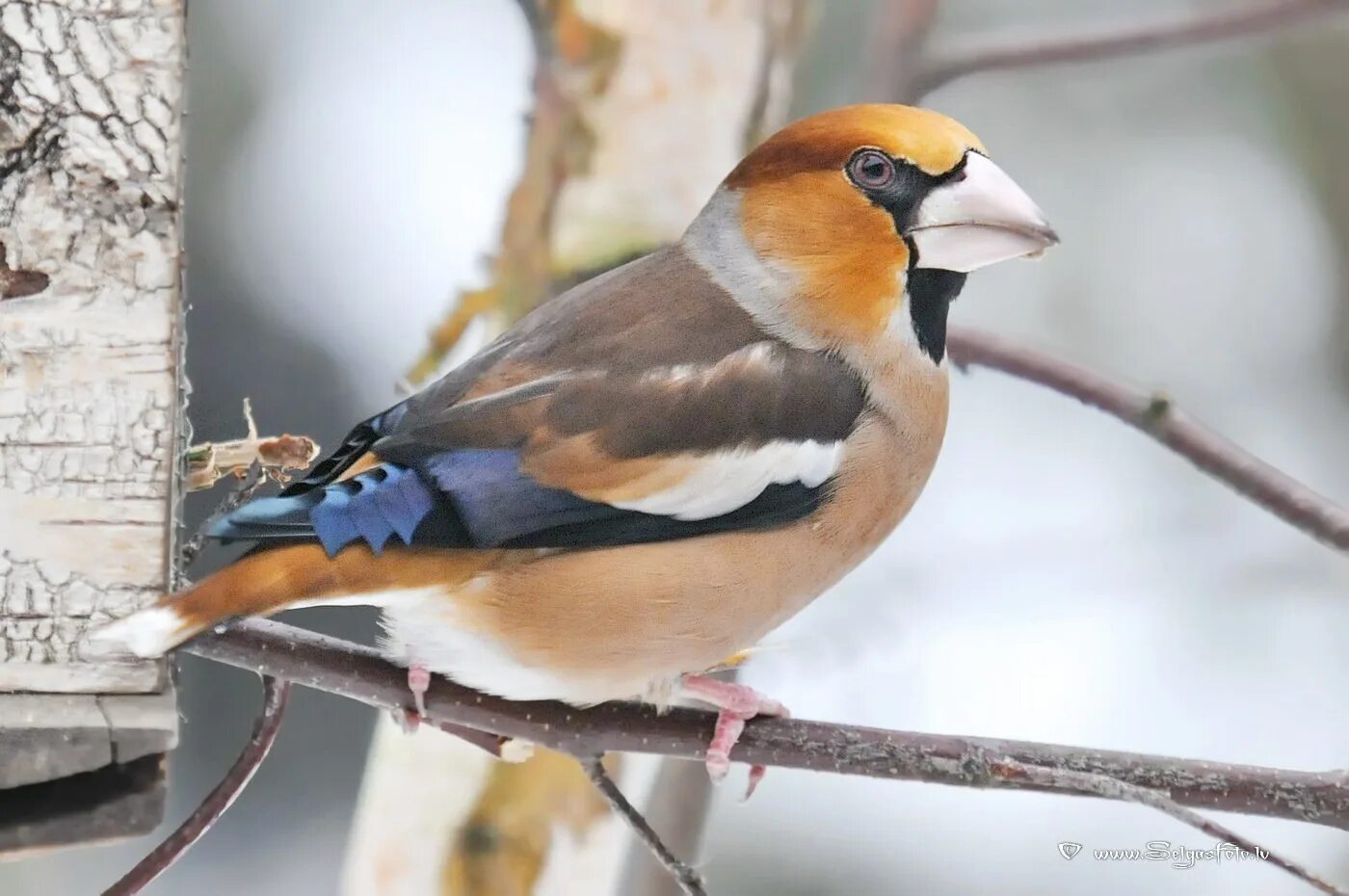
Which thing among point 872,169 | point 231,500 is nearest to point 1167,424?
point 872,169

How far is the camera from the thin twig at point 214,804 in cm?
107

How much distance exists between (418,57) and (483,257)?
17.4 inches

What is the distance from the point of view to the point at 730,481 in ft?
3.37

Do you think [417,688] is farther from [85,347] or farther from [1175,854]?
[1175,854]

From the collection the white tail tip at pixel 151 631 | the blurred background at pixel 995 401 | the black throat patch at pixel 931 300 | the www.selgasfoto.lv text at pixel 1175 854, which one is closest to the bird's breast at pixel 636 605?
the black throat patch at pixel 931 300

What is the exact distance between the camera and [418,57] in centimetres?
187

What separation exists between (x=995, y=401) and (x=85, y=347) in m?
1.58

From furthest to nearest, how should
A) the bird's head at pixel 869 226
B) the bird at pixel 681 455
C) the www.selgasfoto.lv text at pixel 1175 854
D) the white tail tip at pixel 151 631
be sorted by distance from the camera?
the www.selgasfoto.lv text at pixel 1175 854 → the bird's head at pixel 869 226 → the bird at pixel 681 455 → the white tail tip at pixel 151 631

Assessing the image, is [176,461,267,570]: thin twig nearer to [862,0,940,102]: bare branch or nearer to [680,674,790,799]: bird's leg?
[680,674,790,799]: bird's leg

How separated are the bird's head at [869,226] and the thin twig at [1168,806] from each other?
0.38 meters

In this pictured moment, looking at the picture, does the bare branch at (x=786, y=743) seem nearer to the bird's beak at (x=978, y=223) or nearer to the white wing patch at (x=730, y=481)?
the white wing patch at (x=730, y=481)

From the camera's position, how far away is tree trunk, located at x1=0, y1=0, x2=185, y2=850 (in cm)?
86

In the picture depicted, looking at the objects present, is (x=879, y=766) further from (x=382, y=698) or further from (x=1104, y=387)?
(x=1104, y=387)

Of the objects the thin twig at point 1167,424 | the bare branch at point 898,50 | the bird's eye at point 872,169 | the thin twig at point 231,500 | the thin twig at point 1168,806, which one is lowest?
the thin twig at point 1168,806
